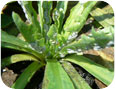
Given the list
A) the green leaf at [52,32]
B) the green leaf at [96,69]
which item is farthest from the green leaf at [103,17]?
the green leaf at [52,32]

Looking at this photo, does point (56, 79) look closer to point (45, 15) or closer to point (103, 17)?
point (45, 15)

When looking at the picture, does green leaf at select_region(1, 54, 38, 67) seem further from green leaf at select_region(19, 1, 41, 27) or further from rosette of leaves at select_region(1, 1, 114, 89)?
green leaf at select_region(19, 1, 41, 27)

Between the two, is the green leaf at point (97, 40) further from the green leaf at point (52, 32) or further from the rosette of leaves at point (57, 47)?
the green leaf at point (52, 32)

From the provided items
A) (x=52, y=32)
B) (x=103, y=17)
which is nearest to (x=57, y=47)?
(x=52, y=32)

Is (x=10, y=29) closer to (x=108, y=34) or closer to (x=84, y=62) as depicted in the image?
(x=84, y=62)

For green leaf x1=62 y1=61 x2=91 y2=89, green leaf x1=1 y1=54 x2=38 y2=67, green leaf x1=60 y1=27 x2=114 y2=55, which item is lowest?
green leaf x1=62 y1=61 x2=91 y2=89

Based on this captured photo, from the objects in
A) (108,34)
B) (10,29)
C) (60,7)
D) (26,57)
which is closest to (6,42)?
(26,57)

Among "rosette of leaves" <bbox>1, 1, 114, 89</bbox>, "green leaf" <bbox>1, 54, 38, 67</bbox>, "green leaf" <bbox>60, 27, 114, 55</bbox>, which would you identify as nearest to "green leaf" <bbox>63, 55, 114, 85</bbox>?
"rosette of leaves" <bbox>1, 1, 114, 89</bbox>
